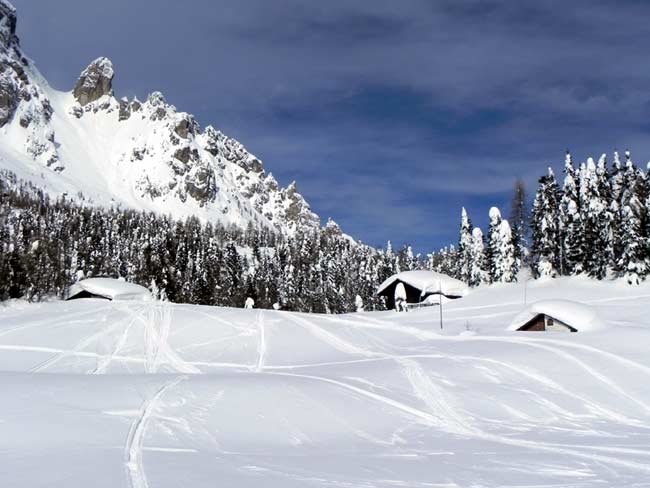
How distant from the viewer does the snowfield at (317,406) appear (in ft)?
32.1

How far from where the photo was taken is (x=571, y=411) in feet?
62.5

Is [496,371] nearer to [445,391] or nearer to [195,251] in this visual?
[445,391]

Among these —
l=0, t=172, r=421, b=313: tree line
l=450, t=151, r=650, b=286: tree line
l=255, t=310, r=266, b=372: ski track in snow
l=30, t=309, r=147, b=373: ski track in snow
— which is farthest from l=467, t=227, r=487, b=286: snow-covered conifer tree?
l=30, t=309, r=147, b=373: ski track in snow

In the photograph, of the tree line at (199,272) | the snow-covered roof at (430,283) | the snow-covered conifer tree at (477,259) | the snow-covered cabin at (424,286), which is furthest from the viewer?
the snow-covered conifer tree at (477,259)

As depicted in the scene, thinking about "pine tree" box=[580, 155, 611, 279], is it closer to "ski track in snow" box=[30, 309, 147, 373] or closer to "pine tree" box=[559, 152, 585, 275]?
"pine tree" box=[559, 152, 585, 275]

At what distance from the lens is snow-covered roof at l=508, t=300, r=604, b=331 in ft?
114

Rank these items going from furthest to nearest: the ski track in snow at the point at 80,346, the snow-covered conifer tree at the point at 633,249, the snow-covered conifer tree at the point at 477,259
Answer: the snow-covered conifer tree at the point at 477,259 → the snow-covered conifer tree at the point at 633,249 → the ski track in snow at the point at 80,346

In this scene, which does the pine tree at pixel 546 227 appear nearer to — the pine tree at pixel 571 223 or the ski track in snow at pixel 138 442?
the pine tree at pixel 571 223

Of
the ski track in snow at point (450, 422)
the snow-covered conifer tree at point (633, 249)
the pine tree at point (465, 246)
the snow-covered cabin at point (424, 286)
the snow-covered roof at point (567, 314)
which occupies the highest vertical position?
the pine tree at point (465, 246)

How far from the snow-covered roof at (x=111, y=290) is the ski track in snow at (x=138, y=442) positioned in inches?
1750

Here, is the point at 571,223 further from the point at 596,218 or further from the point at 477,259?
the point at 477,259

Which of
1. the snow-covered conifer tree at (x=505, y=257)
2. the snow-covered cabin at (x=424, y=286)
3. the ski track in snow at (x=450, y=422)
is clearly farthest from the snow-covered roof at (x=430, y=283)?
the ski track in snow at (x=450, y=422)

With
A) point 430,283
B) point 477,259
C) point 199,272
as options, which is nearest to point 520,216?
point 477,259

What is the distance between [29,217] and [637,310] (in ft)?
646
